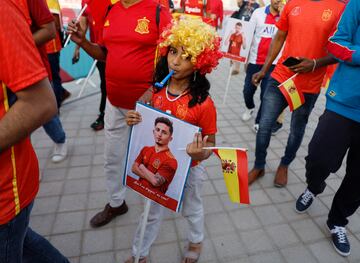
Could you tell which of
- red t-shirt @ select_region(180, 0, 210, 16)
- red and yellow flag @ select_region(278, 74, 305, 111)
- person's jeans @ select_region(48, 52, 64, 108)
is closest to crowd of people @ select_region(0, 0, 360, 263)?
red and yellow flag @ select_region(278, 74, 305, 111)

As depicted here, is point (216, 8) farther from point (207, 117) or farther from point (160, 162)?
point (160, 162)

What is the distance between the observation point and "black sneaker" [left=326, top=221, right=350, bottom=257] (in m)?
2.39

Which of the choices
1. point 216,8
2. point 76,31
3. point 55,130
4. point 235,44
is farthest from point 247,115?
point 76,31

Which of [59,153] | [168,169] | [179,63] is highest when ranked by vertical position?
[179,63]

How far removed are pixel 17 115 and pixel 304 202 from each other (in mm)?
2671

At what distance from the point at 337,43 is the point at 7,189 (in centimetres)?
221

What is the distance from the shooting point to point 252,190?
124 inches

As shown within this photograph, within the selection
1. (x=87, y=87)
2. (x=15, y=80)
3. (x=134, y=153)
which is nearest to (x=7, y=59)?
(x=15, y=80)

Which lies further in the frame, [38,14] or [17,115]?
[38,14]

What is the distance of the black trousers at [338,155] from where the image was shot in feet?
7.09

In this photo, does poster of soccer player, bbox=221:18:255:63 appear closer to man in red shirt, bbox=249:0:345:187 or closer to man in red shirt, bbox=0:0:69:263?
man in red shirt, bbox=249:0:345:187

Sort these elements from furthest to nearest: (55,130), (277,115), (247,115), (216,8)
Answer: (216,8) → (247,115) → (55,130) → (277,115)

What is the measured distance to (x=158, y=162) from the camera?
61.6 inches

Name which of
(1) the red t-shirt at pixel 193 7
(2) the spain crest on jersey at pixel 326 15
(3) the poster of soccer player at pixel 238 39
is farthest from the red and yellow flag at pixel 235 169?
(1) the red t-shirt at pixel 193 7
